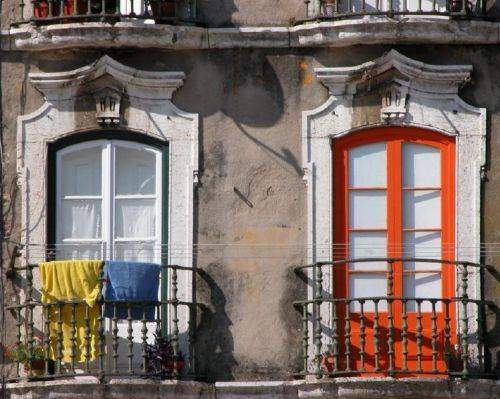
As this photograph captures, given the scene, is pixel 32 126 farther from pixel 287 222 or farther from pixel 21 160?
pixel 287 222

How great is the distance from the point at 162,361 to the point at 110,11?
3.47 m

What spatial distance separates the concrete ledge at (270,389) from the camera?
83.7 ft

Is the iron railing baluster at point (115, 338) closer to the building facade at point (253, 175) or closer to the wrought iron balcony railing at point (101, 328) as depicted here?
the wrought iron balcony railing at point (101, 328)

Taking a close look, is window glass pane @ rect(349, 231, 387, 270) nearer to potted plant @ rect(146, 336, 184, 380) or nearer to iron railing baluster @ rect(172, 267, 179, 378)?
iron railing baluster @ rect(172, 267, 179, 378)

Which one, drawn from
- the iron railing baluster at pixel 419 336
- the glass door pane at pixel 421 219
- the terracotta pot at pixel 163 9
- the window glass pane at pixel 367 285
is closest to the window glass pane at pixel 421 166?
the glass door pane at pixel 421 219

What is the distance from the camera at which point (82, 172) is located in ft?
88.0

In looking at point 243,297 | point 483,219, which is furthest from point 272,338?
point 483,219

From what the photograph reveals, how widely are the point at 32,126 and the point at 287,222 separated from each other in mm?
2667

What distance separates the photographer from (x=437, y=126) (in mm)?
26531

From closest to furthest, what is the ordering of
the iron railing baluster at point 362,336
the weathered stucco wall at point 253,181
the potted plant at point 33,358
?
the iron railing baluster at point 362,336, the potted plant at point 33,358, the weathered stucco wall at point 253,181

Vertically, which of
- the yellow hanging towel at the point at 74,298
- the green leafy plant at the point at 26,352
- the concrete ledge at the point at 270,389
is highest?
the yellow hanging towel at the point at 74,298

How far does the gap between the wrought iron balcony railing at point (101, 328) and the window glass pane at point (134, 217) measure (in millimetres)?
163

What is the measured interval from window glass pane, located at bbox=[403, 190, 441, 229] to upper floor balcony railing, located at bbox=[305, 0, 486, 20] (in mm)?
1735

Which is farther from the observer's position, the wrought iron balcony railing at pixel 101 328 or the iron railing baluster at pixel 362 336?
the wrought iron balcony railing at pixel 101 328
